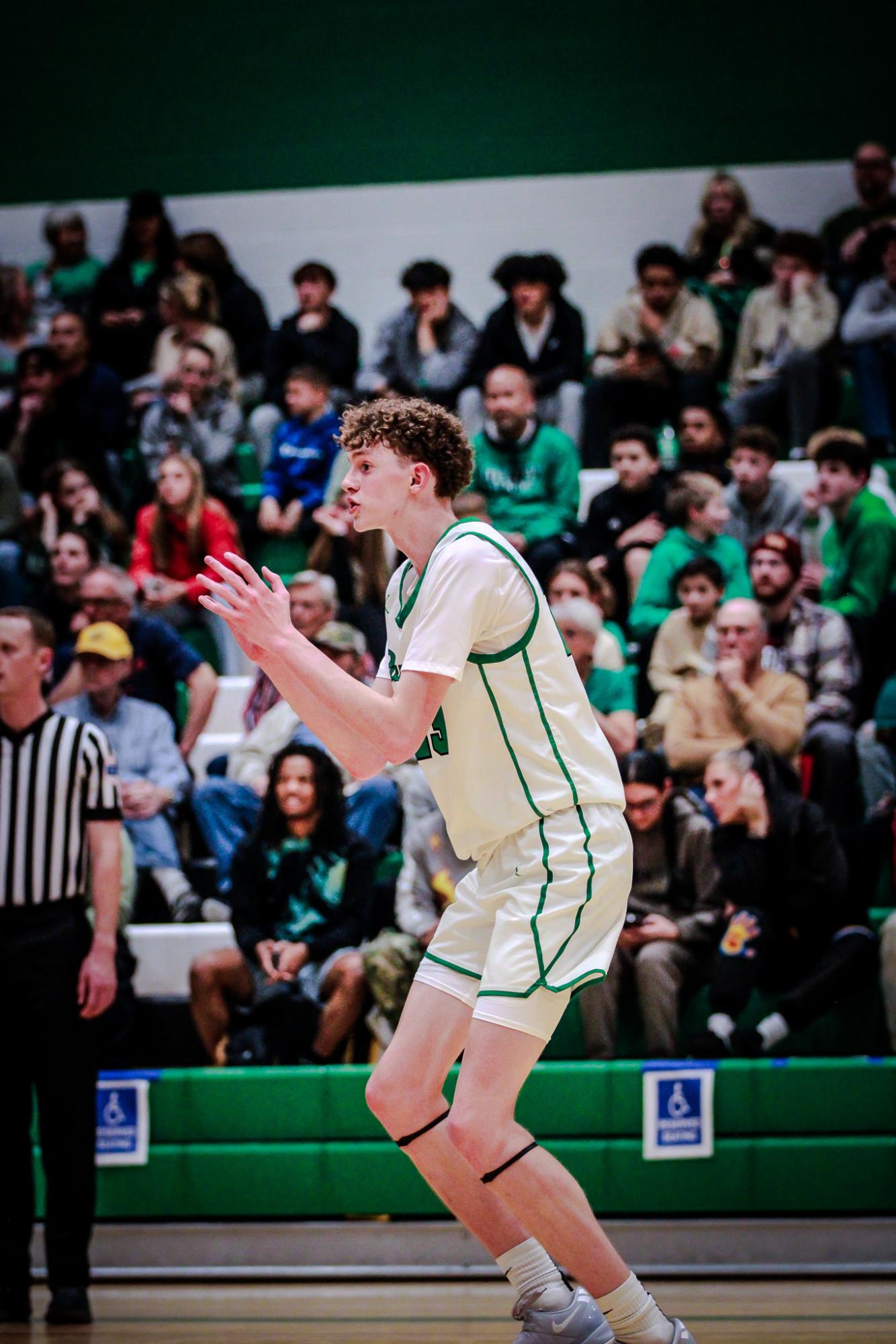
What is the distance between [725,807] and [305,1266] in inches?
71.9

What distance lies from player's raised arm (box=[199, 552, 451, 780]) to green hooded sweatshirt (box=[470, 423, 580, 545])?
4074 millimetres

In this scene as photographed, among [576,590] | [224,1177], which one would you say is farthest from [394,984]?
[576,590]

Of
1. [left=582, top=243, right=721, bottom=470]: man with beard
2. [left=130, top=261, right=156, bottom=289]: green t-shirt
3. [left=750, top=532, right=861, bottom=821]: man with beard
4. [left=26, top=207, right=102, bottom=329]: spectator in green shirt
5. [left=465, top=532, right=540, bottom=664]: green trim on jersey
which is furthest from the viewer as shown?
[left=26, top=207, right=102, bottom=329]: spectator in green shirt

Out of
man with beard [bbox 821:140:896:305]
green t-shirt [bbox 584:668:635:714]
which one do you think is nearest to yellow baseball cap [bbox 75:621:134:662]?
green t-shirt [bbox 584:668:635:714]

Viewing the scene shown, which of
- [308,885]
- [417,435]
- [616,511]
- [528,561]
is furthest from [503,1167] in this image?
[616,511]

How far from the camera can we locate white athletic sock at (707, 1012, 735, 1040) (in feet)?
14.9

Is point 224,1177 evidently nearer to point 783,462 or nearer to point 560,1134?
point 560,1134

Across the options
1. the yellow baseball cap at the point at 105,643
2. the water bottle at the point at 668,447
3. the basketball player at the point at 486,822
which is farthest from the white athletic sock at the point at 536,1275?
the water bottle at the point at 668,447

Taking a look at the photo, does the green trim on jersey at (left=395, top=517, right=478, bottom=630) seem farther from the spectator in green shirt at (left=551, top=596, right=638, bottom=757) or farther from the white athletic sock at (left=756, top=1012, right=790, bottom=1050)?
the spectator in green shirt at (left=551, top=596, right=638, bottom=757)

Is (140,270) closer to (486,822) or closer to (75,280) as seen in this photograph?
(75,280)

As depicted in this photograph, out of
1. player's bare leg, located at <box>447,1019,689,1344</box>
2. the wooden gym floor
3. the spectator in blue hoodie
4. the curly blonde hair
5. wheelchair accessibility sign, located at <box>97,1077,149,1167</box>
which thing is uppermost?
the spectator in blue hoodie

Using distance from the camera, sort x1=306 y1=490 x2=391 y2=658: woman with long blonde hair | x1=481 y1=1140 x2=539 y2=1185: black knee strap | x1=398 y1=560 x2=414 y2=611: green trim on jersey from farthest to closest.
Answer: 1. x1=306 y1=490 x2=391 y2=658: woman with long blonde hair
2. x1=398 y1=560 x2=414 y2=611: green trim on jersey
3. x1=481 y1=1140 x2=539 y2=1185: black knee strap

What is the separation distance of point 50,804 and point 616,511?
3.28 m

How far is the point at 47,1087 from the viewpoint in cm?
386
